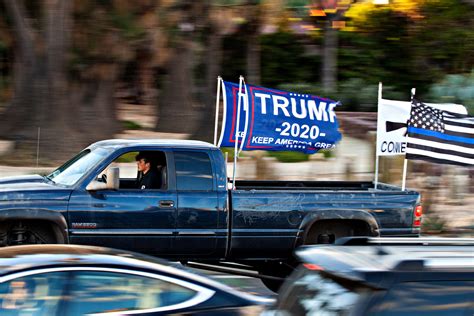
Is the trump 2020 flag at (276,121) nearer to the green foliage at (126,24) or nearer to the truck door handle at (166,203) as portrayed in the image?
the truck door handle at (166,203)

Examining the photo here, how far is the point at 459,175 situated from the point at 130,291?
1071cm

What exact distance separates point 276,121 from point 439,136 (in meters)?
2.41

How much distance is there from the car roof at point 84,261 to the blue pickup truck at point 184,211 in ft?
11.4

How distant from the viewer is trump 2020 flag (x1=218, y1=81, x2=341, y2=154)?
10773mm

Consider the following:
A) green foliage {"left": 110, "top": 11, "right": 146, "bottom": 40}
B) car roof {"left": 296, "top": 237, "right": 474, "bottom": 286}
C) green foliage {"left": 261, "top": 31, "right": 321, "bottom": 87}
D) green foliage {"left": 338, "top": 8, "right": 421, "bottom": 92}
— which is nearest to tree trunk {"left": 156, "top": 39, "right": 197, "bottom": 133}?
green foliage {"left": 110, "top": 11, "right": 146, "bottom": 40}

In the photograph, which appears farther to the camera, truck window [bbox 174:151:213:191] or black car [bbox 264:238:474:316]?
truck window [bbox 174:151:213:191]

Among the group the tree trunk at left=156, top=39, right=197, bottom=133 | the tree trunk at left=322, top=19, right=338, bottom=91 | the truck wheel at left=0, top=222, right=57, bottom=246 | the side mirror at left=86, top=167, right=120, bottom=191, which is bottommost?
the truck wheel at left=0, top=222, right=57, bottom=246

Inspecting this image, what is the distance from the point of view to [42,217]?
29.5 ft

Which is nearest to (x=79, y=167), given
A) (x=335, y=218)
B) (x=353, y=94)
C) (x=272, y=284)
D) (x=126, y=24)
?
(x=272, y=284)

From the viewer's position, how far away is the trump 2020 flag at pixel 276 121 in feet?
35.3

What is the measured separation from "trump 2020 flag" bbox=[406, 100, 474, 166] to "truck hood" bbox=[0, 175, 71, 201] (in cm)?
491

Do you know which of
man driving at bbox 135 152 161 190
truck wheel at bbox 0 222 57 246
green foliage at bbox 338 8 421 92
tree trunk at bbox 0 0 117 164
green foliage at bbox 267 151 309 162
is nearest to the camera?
truck wheel at bbox 0 222 57 246

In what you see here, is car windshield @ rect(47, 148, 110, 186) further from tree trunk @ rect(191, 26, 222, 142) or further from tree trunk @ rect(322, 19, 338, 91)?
tree trunk @ rect(322, 19, 338, 91)

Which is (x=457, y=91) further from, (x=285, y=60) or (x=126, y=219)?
(x=126, y=219)
